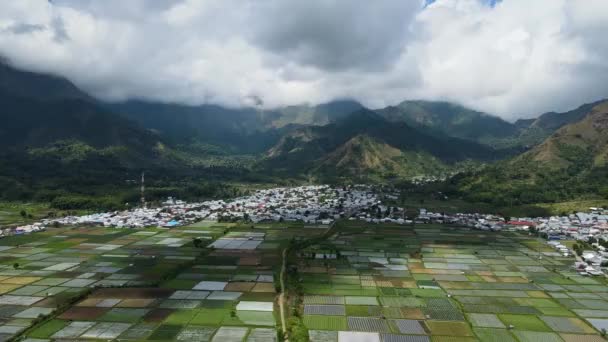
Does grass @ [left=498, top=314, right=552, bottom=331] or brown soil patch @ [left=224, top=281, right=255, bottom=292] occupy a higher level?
brown soil patch @ [left=224, top=281, right=255, bottom=292]

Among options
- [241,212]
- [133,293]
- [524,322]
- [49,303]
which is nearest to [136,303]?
[133,293]

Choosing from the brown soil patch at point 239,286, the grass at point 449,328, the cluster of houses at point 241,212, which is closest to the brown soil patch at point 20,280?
the brown soil patch at point 239,286

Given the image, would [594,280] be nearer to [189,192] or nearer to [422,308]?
[422,308]

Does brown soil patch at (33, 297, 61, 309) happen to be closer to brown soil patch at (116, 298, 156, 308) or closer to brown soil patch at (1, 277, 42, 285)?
brown soil patch at (116, 298, 156, 308)

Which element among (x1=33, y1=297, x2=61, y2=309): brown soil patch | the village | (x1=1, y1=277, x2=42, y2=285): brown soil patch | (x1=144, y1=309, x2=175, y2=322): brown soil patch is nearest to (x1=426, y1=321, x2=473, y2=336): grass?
(x1=144, y1=309, x2=175, y2=322): brown soil patch

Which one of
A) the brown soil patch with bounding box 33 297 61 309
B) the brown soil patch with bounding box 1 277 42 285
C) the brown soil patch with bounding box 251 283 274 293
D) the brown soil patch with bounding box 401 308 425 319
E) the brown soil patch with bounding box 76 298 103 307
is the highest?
the brown soil patch with bounding box 1 277 42 285

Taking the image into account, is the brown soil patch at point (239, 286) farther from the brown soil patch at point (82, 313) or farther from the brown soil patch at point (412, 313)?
the brown soil patch at point (412, 313)
